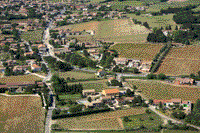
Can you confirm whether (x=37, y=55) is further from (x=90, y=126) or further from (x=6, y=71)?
(x=90, y=126)

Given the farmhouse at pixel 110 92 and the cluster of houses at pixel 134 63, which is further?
the cluster of houses at pixel 134 63

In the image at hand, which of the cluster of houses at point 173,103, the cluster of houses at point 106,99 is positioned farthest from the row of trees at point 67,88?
the cluster of houses at point 173,103

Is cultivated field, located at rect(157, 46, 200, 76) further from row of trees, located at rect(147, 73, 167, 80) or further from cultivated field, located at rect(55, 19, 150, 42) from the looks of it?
cultivated field, located at rect(55, 19, 150, 42)

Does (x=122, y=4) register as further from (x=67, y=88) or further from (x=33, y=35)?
(x=67, y=88)

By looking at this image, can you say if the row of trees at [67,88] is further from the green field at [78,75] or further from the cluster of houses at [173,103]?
the cluster of houses at [173,103]

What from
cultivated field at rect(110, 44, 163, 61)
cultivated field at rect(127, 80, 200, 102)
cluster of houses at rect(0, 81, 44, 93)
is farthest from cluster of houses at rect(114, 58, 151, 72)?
cluster of houses at rect(0, 81, 44, 93)

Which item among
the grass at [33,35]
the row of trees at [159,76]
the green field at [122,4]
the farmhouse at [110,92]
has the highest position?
the green field at [122,4]

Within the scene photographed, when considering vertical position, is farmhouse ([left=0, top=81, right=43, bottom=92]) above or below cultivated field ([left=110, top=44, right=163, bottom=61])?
below

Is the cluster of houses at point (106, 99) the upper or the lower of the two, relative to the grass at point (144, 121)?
upper
